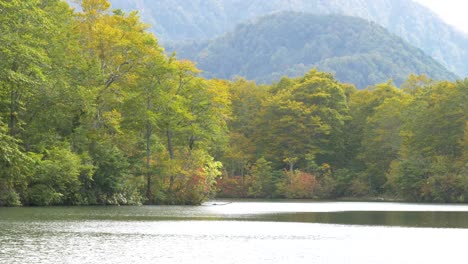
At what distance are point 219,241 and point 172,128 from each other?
3986 centimetres

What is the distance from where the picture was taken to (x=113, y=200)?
2248 inches

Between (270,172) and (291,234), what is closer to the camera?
(291,234)

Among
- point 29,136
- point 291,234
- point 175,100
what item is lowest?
point 291,234

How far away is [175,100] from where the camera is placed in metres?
66.8

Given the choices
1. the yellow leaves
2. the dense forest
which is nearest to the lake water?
the dense forest

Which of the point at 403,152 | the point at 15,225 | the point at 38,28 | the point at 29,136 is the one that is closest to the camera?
the point at 15,225

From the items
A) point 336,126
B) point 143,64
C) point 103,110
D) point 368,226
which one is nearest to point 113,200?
point 103,110

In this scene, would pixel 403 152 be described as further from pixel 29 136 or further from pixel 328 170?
pixel 29 136

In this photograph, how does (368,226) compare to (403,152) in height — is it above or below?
below

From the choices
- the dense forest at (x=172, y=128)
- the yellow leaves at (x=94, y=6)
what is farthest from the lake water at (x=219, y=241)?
the yellow leaves at (x=94, y=6)

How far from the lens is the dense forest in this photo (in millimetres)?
49875

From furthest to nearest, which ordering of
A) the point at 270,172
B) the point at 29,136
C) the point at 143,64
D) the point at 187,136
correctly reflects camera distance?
1. the point at 270,172
2. the point at 187,136
3. the point at 143,64
4. the point at 29,136

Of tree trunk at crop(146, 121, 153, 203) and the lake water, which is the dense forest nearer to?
tree trunk at crop(146, 121, 153, 203)

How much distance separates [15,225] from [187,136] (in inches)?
1528
